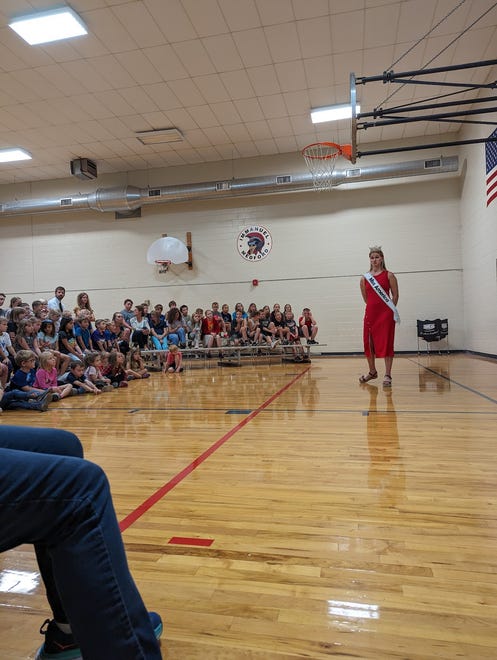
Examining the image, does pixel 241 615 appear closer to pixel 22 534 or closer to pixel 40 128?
pixel 22 534

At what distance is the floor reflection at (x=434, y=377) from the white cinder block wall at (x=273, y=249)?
259 centimetres

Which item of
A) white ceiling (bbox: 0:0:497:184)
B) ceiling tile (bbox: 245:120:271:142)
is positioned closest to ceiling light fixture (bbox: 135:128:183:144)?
white ceiling (bbox: 0:0:497:184)

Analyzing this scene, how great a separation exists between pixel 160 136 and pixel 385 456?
910cm

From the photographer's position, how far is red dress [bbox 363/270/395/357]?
5137 mm

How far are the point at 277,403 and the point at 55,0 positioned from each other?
5774 mm

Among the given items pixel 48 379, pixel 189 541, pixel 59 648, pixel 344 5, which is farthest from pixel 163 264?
pixel 59 648

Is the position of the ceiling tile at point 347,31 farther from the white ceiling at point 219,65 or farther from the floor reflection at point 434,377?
the floor reflection at point 434,377

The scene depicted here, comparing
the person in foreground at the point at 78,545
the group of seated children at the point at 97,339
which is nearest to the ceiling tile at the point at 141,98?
the group of seated children at the point at 97,339

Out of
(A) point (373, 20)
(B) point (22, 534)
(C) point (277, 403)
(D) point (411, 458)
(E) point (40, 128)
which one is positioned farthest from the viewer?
(E) point (40, 128)

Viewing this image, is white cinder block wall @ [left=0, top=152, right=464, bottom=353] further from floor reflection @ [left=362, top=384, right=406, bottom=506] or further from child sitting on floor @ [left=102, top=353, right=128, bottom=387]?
floor reflection @ [left=362, top=384, right=406, bottom=506]

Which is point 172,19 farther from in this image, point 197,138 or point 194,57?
point 197,138

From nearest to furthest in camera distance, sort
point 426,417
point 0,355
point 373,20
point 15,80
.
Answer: point 426,417
point 0,355
point 373,20
point 15,80

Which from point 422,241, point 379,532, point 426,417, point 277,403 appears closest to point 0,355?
point 277,403

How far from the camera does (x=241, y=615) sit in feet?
3.79
